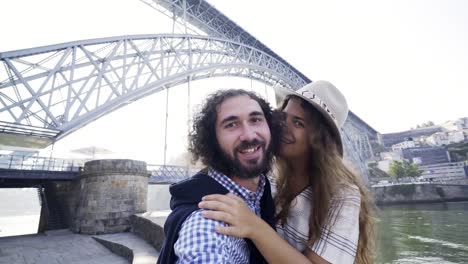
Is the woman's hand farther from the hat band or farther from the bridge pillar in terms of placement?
the bridge pillar

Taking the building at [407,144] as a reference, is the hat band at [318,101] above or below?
below

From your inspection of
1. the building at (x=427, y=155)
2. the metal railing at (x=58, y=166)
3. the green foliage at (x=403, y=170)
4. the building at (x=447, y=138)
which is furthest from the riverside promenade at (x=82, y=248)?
the building at (x=447, y=138)

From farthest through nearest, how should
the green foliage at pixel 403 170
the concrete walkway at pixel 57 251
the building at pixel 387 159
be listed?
the building at pixel 387 159 < the green foliage at pixel 403 170 < the concrete walkway at pixel 57 251

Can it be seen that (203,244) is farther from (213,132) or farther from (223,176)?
(213,132)

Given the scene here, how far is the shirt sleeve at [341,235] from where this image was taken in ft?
4.00

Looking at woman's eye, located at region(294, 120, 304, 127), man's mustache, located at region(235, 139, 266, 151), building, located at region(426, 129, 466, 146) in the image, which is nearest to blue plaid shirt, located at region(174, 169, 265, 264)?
man's mustache, located at region(235, 139, 266, 151)

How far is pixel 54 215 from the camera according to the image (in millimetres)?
13305

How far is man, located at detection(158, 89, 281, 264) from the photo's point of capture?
3.29ft

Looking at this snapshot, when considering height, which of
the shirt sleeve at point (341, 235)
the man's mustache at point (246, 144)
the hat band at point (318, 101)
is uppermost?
the hat band at point (318, 101)

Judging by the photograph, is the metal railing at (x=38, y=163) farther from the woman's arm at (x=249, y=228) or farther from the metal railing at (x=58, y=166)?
the woman's arm at (x=249, y=228)

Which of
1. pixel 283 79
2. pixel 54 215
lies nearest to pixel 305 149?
pixel 54 215

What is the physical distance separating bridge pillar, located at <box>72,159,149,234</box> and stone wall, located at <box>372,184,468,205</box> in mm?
26969

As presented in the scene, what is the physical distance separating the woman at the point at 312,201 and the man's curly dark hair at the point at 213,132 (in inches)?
3.2

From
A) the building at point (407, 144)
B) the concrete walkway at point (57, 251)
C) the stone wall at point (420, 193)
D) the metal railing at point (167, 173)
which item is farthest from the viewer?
the building at point (407, 144)
